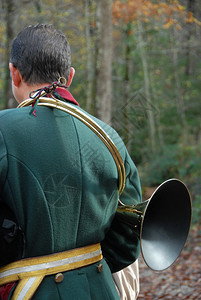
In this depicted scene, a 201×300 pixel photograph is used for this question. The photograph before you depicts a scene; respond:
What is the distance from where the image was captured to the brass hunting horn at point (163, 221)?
1804mm

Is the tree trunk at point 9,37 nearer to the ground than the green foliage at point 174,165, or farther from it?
farther from it

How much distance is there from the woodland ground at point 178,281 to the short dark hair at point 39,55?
14.7 feet

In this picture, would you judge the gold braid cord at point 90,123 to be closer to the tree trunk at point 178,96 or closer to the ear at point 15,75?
the ear at point 15,75

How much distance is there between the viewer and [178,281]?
620 cm

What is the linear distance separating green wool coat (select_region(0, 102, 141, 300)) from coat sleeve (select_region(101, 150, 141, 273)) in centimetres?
14

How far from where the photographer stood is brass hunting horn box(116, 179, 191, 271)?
180cm

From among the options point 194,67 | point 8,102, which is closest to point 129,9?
point 194,67

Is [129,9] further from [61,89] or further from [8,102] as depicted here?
[61,89]

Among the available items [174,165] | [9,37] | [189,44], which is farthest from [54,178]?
[189,44]

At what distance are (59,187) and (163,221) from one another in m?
0.64

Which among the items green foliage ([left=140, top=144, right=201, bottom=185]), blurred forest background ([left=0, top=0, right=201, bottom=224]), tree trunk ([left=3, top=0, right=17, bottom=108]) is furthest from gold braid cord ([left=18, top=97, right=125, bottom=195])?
green foliage ([left=140, top=144, right=201, bottom=185])

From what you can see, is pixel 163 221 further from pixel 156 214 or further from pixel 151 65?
pixel 151 65

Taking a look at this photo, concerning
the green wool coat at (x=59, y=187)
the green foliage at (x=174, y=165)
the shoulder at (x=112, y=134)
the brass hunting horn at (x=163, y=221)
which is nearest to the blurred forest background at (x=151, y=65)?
the green foliage at (x=174, y=165)

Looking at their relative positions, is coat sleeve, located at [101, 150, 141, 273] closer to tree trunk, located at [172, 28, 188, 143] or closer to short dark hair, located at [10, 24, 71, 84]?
short dark hair, located at [10, 24, 71, 84]
